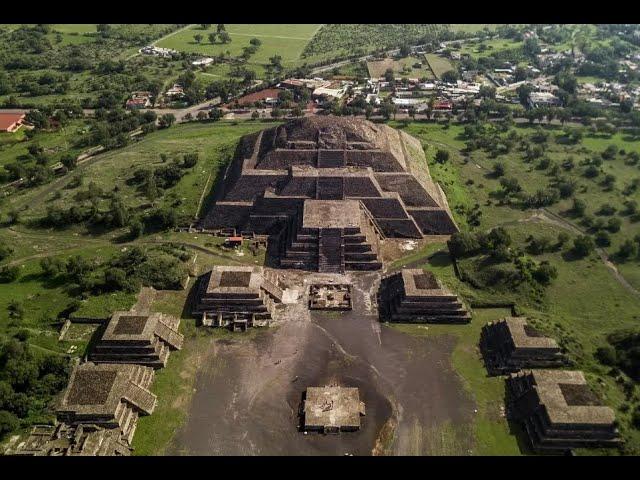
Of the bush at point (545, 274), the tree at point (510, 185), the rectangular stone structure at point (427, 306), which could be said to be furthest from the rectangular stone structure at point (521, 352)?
the tree at point (510, 185)

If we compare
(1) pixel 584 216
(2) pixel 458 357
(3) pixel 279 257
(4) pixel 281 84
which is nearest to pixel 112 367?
(3) pixel 279 257

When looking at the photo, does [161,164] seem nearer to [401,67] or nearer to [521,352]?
[521,352]

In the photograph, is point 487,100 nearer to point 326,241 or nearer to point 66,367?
point 326,241

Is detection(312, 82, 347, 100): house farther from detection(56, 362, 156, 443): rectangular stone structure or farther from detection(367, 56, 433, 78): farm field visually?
detection(56, 362, 156, 443): rectangular stone structure

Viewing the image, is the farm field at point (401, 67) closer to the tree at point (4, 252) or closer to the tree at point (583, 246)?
the tree at point (583, 246)

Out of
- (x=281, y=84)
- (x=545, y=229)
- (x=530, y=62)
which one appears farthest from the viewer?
(x=530, y=62)

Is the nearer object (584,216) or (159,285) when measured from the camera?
(159,285)
